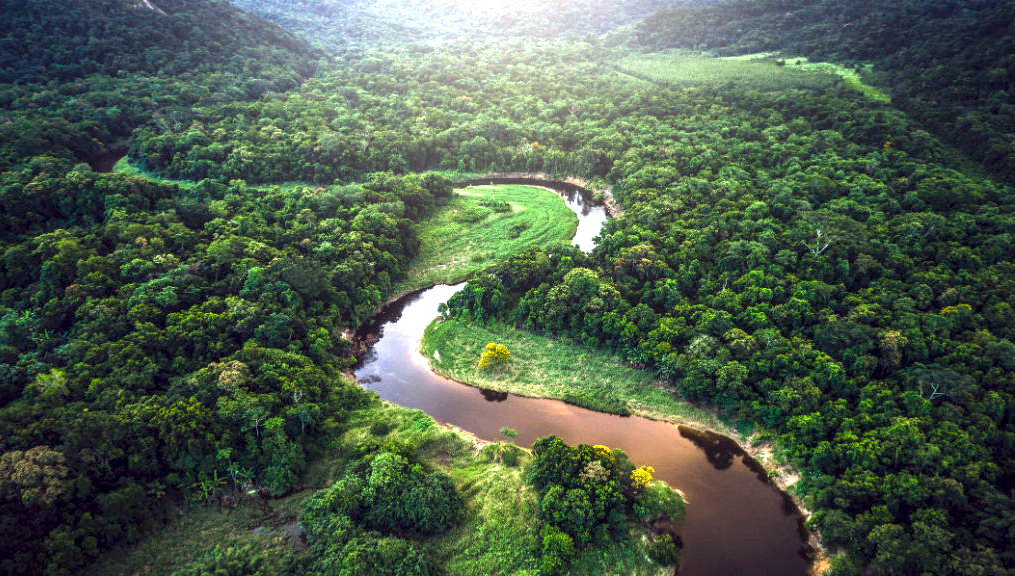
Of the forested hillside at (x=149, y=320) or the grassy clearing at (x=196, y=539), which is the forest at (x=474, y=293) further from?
the grassy clearing at (x=196, y=539)

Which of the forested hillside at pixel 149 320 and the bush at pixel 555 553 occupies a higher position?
the forested hillside at pixel 149 320

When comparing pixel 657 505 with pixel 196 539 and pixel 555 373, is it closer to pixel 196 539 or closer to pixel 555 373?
pixel 555 373

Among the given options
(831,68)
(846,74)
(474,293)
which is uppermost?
(831,68)

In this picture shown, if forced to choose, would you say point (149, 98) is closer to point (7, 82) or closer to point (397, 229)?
point (7, 82)

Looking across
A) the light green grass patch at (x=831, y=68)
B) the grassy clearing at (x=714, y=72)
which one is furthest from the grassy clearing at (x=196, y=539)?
the grassy clearing at (x=714, y=72)

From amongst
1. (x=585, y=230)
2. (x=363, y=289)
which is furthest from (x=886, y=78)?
(x=363, y=289)

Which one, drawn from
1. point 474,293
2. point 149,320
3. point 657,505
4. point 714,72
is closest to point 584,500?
point 657,505
